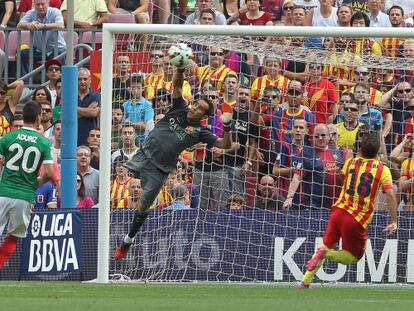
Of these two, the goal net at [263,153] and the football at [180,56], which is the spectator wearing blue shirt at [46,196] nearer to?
the goal net at [263,153]

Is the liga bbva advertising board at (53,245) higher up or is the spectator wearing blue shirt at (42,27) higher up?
the spectator wearing blue shirt at (42,27)

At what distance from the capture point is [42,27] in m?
21.5

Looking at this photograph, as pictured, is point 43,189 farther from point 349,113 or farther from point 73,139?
point 349,113

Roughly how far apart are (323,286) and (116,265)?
2.71 m

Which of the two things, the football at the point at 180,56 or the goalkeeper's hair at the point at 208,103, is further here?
→ the goalkeeper's hair at the point at 208,103

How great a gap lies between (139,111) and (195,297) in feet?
15.7

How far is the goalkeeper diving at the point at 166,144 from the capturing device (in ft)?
53.8

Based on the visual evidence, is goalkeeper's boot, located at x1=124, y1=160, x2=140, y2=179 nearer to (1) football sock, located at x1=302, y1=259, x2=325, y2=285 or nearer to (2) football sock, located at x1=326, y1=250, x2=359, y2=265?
(1) football sock, located at x1=302, y1=259, x2=325, y2=285

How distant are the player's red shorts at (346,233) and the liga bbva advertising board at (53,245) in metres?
3.65

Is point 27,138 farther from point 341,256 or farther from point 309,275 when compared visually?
point 341,256

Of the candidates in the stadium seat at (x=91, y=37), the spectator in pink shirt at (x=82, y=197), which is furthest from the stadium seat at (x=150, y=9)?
the spectator in pink shirt at (x=82, y=197)

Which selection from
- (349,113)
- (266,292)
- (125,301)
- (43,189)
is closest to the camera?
(125,301)

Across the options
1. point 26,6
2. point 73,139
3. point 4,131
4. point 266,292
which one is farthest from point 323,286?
point 26,6

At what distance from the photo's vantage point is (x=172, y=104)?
Result: 54.5 ft
